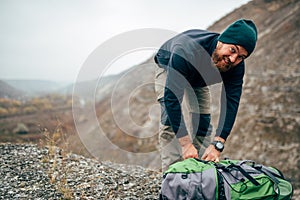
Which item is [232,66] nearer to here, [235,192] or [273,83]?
[235,192]

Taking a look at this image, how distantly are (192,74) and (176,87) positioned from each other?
0.41m

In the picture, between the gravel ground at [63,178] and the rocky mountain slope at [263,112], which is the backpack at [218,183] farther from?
the rocky mountain slope at [263,112]

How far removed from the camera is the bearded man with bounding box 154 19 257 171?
4000 millimetres

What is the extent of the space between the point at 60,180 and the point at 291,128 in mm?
11966

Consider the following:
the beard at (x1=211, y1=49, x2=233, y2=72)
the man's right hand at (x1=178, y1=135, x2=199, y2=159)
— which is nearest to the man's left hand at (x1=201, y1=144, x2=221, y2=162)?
the man's right hand at (x1=178, y1=135, x2=199, y2=159)

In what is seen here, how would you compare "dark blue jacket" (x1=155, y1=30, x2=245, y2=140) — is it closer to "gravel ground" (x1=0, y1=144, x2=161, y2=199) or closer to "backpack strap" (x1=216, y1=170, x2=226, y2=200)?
"backpack strap" (x1=216, y1=170, x2=226, y2=200)

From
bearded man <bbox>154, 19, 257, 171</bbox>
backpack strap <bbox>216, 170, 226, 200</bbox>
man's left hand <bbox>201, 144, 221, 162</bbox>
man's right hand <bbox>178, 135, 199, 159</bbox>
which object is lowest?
backpack strap <bbox>216, 170, 226, 200</bbox>

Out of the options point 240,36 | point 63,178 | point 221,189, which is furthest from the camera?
point 63,178

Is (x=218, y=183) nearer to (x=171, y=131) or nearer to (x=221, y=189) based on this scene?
(x=221, y=189)

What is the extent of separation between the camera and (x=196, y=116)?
5297 mm

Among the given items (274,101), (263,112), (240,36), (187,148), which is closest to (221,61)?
(240,36)

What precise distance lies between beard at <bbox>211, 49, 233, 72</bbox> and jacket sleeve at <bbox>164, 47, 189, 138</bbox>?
0.48 m

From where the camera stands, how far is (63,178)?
552 cm

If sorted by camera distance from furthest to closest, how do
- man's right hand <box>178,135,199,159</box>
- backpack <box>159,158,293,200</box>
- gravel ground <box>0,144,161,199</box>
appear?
gravel ground <box>0,144,161,199</box> < man's right hand <box>178,135,199,159</box> < backpack <box>159,158,293,200</box>
